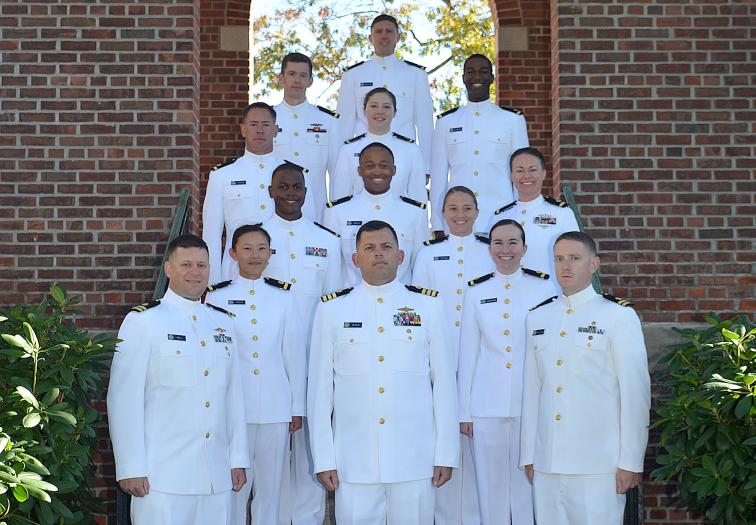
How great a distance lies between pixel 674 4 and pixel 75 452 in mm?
4806

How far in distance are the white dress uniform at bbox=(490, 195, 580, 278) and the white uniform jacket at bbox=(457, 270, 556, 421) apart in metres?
0.44

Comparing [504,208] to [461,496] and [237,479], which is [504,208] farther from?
[237,479]

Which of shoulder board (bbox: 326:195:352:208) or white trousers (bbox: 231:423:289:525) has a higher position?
shoulder board (bbox: 326:195:352:208)

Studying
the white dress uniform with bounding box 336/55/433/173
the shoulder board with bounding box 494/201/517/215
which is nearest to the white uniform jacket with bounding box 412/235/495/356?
the shoulder board with bounding box 494/201/517/215

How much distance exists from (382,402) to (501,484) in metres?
1.09

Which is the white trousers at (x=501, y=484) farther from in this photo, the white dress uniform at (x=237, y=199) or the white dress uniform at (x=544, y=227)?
the white dress uniform at (x=237, y=199)

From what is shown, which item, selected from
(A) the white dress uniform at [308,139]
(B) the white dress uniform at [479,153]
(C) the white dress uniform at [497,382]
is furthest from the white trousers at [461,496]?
(A) the white dress uniform at [308,139]

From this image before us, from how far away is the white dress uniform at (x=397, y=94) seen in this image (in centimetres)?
855

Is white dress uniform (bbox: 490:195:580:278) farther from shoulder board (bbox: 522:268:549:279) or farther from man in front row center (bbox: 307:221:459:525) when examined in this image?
man in front row center (bbox: 307:221:459:525)

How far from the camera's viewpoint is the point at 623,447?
544 cm

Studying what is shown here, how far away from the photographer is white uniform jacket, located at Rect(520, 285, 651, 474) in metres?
5.48

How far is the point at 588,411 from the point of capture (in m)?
5.55

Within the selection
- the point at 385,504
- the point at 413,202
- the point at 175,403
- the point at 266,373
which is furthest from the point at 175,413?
the point at 413,202

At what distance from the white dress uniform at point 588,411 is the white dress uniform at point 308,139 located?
114 inches
